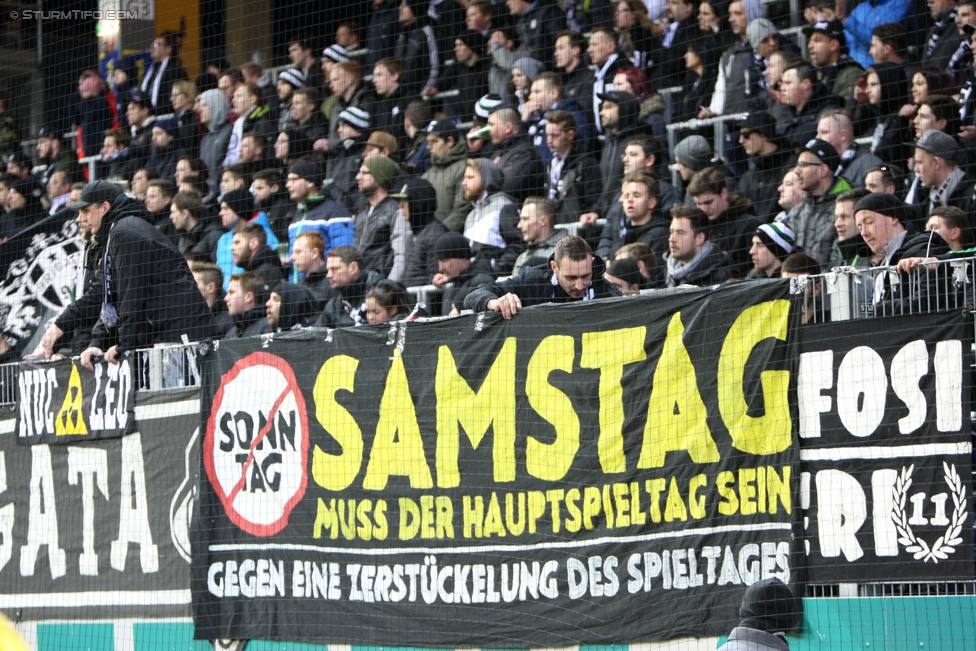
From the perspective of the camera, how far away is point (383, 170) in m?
9.75

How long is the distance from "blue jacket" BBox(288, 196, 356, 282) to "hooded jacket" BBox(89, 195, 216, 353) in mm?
1722

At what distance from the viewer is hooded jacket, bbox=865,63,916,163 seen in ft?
26.4

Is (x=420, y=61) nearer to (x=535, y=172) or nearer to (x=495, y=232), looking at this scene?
(x=535, y=172)

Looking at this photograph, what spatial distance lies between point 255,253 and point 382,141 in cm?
150

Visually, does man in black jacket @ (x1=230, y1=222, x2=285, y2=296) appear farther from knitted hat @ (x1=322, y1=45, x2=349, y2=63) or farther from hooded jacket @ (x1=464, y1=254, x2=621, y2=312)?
hooded jacket @ (x1=464, y1=254, x2=621, y2=312)

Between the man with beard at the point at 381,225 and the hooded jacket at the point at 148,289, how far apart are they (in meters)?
1.56

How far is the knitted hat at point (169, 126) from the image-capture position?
1320 cm

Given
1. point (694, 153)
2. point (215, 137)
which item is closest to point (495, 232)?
point (694, 153)

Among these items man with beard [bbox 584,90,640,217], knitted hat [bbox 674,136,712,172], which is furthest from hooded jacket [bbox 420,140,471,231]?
knitted hat [bbox 674,136,712,172]

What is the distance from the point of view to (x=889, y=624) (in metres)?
5.32

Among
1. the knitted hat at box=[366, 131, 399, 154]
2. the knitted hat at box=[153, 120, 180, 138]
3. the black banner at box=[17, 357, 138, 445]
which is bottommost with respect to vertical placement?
the black banner at box=[17, 357, 138, 445]

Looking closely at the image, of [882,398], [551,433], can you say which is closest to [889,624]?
[882,398]

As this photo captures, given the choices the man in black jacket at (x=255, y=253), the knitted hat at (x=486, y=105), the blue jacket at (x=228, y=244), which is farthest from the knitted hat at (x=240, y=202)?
the knitted hat at (x=486, y=105)

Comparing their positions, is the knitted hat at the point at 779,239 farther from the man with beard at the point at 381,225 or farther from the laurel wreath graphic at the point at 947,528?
the man with beard at the point at 381,225
